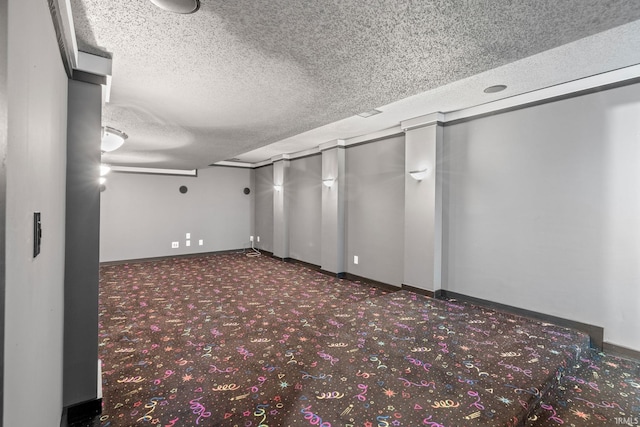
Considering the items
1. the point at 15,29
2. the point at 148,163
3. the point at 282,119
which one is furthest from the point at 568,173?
the point at 148,163

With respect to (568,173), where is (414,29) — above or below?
above

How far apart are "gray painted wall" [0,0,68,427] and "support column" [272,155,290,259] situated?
18.9 feet

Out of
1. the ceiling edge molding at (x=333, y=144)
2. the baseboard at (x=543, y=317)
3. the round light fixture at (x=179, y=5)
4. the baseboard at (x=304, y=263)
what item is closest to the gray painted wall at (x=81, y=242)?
the round light fixture at (x=179, y=5)

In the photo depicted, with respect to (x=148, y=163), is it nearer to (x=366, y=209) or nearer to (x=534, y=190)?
(x=366, y=209)

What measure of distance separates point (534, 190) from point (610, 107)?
3.22 ft

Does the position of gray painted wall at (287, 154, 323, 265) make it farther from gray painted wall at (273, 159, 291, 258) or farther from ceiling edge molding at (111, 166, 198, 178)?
ceiling edge molding at (111, 166, 198, 178)

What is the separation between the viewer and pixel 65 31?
1.53m

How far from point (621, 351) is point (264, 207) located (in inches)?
288

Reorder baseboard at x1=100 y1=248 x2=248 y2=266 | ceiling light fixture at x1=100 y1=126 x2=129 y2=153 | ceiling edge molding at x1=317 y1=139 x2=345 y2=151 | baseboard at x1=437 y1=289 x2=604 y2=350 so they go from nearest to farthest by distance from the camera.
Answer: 1. baseboard at x1=437 y1=289 x2=604 y2=350
2. ceiling light fixture at x1=100 y1=126 x2=129 y2=153
3. ceiling edge molding at x1=317 y1=139 x2=345 y2=151
4. baseboard at x1=100 y1=248 x2=248 y2=266

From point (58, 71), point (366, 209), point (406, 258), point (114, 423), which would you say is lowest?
point (114, 423)

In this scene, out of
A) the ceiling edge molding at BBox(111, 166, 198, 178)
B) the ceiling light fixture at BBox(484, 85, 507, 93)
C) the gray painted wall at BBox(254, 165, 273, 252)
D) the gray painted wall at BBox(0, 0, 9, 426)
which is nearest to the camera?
the gray painted wall at BBox(0, 0, 9, 426)

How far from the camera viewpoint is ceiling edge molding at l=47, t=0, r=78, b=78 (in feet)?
4.38

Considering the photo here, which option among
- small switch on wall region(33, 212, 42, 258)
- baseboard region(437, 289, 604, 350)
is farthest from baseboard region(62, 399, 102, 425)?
baseboard region(437, 289, 604, 350)

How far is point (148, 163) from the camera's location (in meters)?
6.87
